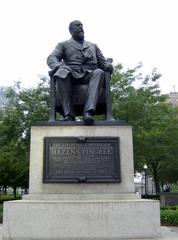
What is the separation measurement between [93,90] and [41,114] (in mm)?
12017

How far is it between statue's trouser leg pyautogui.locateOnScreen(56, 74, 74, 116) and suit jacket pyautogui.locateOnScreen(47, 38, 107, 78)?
0.31 metres

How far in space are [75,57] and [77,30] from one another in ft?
2.44

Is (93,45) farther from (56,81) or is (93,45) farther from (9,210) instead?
(9,210)

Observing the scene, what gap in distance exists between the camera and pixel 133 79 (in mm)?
23969

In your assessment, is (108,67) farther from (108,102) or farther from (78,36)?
(78,36)

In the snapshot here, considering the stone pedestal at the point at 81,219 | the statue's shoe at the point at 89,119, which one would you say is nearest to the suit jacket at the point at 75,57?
the statue's shoe at the point at 89,119

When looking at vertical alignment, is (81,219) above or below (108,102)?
below

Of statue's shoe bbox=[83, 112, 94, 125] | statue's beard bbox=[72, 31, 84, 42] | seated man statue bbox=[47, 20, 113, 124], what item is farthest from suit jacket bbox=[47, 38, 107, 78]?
statue's shoe bbox=[83, 112, 94, 125]

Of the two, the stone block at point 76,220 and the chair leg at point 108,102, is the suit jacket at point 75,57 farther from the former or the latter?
the stone block at point 76,220

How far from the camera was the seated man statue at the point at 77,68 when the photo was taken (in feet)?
29.8

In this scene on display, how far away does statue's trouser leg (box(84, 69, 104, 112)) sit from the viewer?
895 centimetres

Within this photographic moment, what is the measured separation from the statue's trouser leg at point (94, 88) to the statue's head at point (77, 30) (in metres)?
1.19

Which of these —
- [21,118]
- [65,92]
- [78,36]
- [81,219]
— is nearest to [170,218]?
[65,92]

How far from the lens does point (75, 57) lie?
31.6 feet
